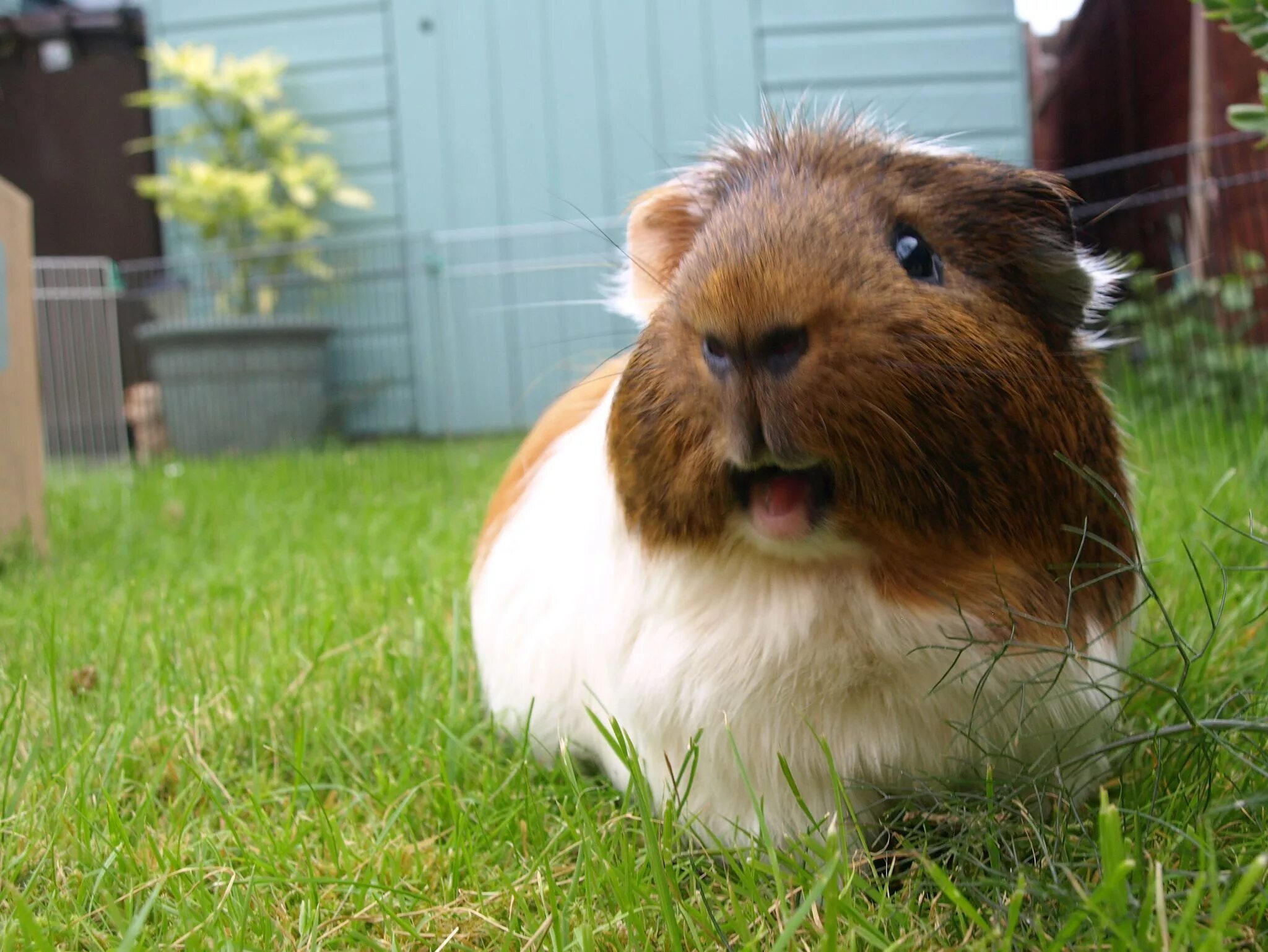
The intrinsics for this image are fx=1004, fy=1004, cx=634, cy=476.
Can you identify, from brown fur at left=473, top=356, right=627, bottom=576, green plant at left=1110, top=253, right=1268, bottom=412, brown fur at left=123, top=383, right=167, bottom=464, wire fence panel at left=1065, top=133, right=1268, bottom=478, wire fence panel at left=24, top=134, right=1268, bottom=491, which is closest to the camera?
brown fur at left=473, top=356, right=627, bottom=576

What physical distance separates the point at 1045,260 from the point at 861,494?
0.41m

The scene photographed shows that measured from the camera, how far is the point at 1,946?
3.36 ft

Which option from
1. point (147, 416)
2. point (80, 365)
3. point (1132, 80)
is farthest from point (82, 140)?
point (1132, 80)

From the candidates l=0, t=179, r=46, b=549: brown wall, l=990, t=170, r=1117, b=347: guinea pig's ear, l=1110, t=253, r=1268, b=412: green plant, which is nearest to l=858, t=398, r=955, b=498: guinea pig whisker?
l=990, t=170, r=1117, b=347: guinea pig's ear

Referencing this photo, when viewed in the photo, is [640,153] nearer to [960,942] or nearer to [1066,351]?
[1066,351]

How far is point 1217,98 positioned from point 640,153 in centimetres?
334

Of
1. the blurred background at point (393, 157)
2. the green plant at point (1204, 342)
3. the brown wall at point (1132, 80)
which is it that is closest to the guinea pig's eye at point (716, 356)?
the green plant at point (1204, 342)

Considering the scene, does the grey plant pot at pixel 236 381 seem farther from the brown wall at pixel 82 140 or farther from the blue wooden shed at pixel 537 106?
the brown wall at pixel 82 140

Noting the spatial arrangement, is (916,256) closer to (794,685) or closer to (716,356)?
(716,356)

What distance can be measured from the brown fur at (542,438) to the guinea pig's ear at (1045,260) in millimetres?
693

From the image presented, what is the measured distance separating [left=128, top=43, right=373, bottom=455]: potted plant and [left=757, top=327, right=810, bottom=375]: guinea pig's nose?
16.6 ft

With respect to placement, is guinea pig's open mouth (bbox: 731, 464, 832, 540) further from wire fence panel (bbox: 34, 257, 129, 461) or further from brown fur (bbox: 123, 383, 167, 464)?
brown fur (bbox: 123, 383, 167, 464)

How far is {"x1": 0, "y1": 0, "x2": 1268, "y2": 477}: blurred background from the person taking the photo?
582 cm

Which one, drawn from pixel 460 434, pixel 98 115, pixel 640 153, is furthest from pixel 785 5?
pixel 98 115
